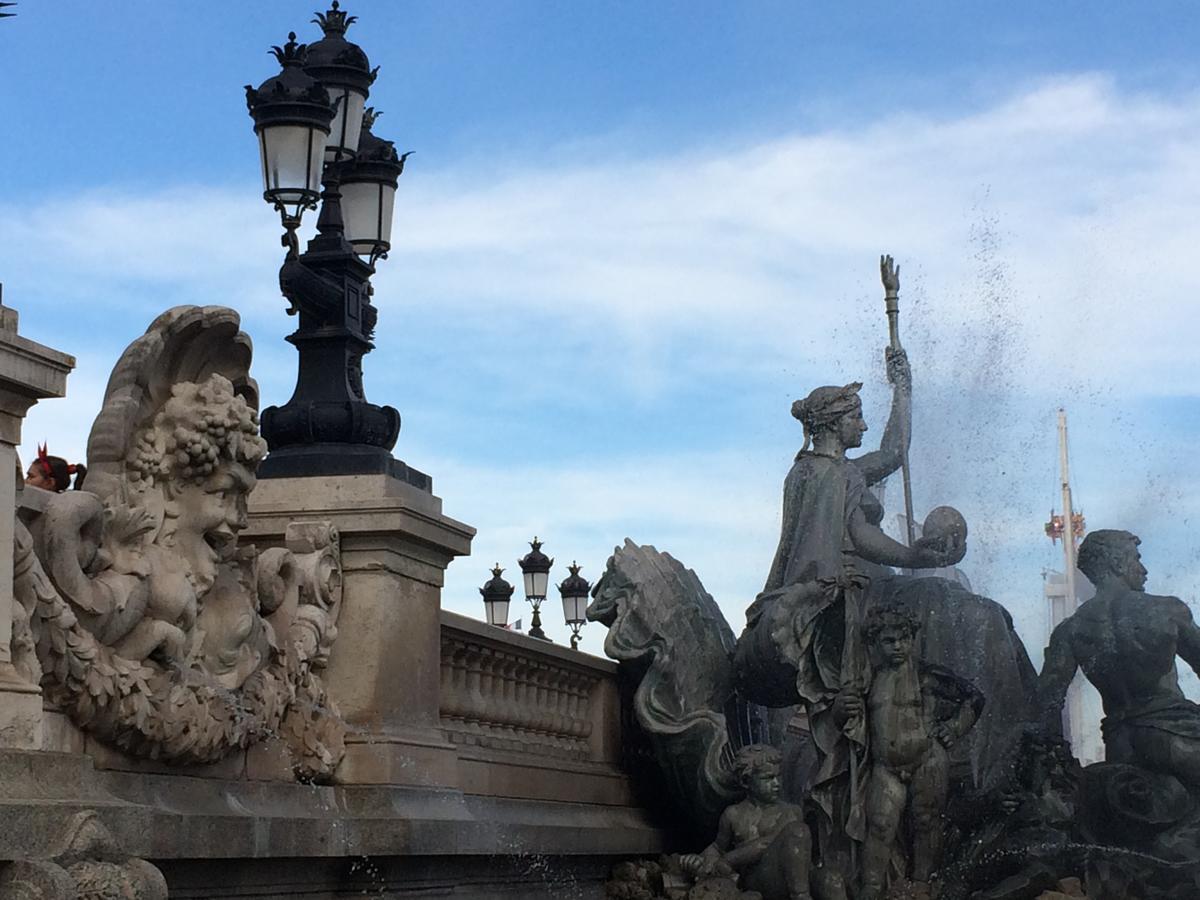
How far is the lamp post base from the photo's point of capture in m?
9.95

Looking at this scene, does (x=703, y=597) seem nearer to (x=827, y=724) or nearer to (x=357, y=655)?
(x=827, y=724)

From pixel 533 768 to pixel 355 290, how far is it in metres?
2.85

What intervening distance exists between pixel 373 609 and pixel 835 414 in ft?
15.5

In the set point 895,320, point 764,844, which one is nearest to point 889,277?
point 895,320

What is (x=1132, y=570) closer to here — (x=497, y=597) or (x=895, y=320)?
(x=895, y=320)

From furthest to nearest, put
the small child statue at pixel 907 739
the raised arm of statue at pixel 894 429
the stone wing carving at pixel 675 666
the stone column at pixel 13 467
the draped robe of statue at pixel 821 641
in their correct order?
the raised arm of statue at pixel 894 429, the stone wing carving at pixel 675 666, the draped robe of statue at pixel 821 641, the small child statue at pixel 907 739, the stone column at pixel 13 467

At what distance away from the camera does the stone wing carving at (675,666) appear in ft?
42.9

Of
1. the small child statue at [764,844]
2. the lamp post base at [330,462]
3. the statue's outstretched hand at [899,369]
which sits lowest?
the small child statue at [764,844]

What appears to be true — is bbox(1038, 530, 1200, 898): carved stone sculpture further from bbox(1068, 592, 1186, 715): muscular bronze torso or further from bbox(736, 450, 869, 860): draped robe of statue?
bbox(736, 450, 869, 860): draped robe of statue

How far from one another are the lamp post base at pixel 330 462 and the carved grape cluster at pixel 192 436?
144 cm

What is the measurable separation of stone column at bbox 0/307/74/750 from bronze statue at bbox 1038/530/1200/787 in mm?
7403

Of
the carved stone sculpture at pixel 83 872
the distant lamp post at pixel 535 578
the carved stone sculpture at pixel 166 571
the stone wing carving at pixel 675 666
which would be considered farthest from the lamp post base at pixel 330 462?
the distant lamp post at pixel 535 578

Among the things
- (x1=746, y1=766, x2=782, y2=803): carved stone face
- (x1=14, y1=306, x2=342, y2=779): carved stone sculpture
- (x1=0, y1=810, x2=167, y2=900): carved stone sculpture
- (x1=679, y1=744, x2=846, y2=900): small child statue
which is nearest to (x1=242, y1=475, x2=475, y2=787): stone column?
(x1=14, y1=306, x2=342, y2=779): carved stone sculpture

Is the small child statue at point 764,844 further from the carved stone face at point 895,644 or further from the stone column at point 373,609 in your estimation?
the stone column at point 373,609
